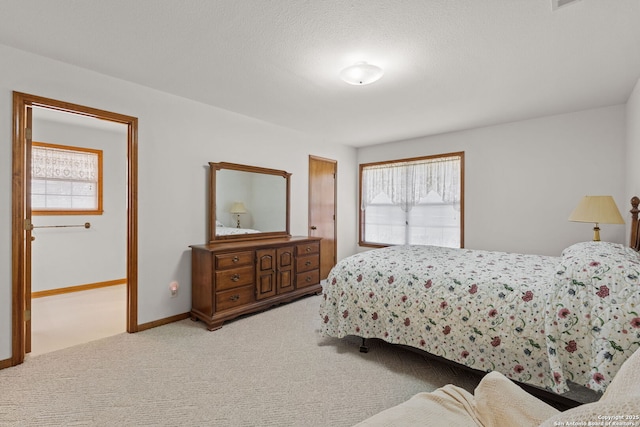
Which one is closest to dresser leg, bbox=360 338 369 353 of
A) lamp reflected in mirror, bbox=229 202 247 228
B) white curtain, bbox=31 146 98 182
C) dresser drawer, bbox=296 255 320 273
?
dresser drawer, bbox=296 255 320 273

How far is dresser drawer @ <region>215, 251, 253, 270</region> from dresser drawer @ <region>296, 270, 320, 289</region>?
0.84 metres

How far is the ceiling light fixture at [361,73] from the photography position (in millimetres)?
2363

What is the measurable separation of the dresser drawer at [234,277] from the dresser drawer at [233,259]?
0.18ft

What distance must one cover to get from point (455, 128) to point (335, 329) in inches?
131

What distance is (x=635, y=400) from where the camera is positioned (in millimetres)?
504

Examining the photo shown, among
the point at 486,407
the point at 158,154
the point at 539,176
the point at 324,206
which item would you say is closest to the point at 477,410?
the point at 486,407

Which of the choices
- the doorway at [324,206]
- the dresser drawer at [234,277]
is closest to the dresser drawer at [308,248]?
the doorway at [324,206]

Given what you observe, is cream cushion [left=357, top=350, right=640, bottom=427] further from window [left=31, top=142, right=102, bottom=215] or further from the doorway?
window [left=31, top=142, right=102, bottom=215]

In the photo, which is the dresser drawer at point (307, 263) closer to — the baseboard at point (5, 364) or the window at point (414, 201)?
the window at point (414, 201)

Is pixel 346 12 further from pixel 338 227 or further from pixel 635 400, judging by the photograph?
pixel 338 227

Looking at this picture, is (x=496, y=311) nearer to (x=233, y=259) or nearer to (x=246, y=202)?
(x=233, y=259)

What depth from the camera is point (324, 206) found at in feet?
16.7

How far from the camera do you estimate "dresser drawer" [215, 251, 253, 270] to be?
3.10 meters

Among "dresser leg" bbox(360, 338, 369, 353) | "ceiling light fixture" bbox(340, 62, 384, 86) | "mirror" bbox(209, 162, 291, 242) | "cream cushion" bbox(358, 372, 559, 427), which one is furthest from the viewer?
"mirror" bbox(209, 162, 291, 242)
